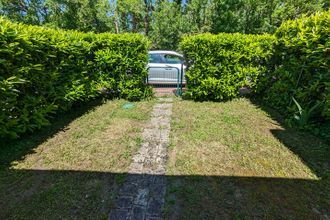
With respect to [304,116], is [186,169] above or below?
below

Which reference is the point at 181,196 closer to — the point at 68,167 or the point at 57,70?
the point at 68,167

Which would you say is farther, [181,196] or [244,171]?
[244,171]

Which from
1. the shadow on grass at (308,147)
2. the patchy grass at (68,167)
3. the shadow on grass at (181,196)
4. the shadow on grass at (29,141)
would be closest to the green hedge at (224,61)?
the shadow on grass at (308,147)

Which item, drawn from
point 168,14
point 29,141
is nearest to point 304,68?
point 29,141

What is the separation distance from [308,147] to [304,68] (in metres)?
1.91

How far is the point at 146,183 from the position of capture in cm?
273

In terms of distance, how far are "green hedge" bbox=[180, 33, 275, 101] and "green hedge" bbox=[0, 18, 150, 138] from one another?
1465 millimetres

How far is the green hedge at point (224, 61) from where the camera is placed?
18.5ft

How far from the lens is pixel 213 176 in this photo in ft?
9.36

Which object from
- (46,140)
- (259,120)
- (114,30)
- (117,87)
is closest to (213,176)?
(259,120)

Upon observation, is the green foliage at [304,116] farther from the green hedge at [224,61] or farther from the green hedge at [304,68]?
the green hedge at [224,61]

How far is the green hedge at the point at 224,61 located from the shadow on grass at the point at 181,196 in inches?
140

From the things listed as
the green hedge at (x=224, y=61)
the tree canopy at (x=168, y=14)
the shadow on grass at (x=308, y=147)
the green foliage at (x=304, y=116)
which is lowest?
the shadow on grass at (x=308, y=147)

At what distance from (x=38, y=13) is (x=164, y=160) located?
743 inches
